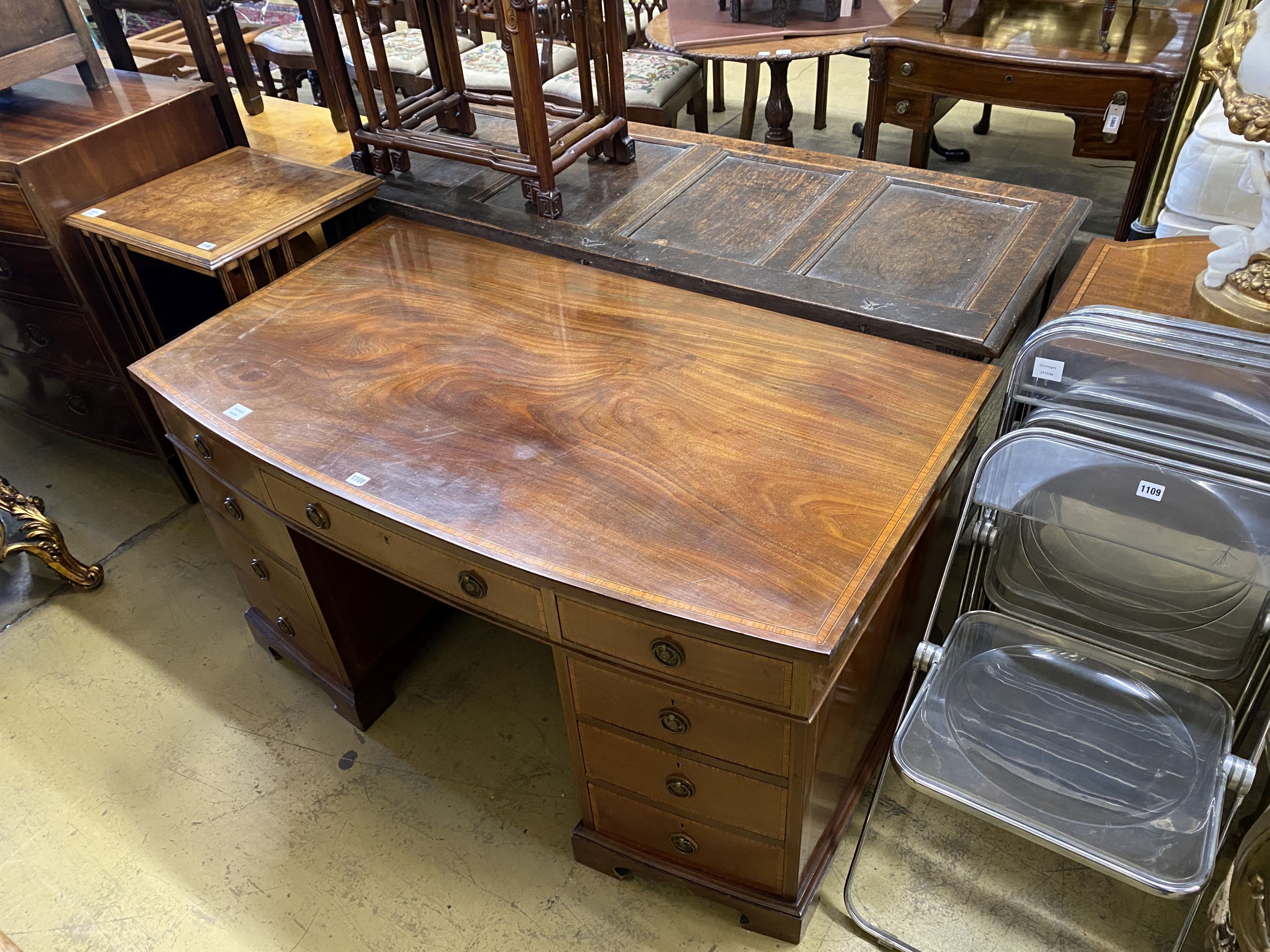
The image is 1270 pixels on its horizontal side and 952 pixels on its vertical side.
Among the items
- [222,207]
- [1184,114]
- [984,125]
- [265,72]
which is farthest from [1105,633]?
[265,72]

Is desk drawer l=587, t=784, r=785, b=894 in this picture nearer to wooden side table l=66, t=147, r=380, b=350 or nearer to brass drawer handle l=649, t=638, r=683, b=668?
brass drawer handle l=649, t=638, r=683, b=668

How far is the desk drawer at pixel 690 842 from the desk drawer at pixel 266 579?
2.21 feet

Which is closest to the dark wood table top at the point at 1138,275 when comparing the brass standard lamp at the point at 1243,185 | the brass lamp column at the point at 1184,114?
the brass standard lamp at the point at 1243,185

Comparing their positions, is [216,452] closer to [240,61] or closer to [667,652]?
[667,652]

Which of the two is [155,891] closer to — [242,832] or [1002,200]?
[242,832]

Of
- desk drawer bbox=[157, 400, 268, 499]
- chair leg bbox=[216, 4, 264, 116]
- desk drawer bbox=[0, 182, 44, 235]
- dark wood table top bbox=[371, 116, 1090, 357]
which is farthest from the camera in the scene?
chair leg bbox=[216, 4, 264, 116]

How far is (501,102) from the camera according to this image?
2.10m

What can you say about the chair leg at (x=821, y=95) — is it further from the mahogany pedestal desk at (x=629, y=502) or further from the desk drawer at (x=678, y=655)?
the desk drawer at (x=678, y=655)

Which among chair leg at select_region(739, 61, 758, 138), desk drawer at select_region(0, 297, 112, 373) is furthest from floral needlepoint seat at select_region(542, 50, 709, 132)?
desk drawer at select_region(0, 297, 112, 373)

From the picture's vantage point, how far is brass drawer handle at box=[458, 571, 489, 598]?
1.29 m

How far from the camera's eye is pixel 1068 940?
1.49 m

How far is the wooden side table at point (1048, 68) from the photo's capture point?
96.3 inches

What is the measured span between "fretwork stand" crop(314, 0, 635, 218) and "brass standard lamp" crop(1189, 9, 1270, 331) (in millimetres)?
1121

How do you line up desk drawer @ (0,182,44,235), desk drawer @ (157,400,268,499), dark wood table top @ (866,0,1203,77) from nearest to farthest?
desk drawer @ (157,400,268,499) → desk drawer @ (0,182,44,235) → dark wood table top @ (866,0,1203,77)
